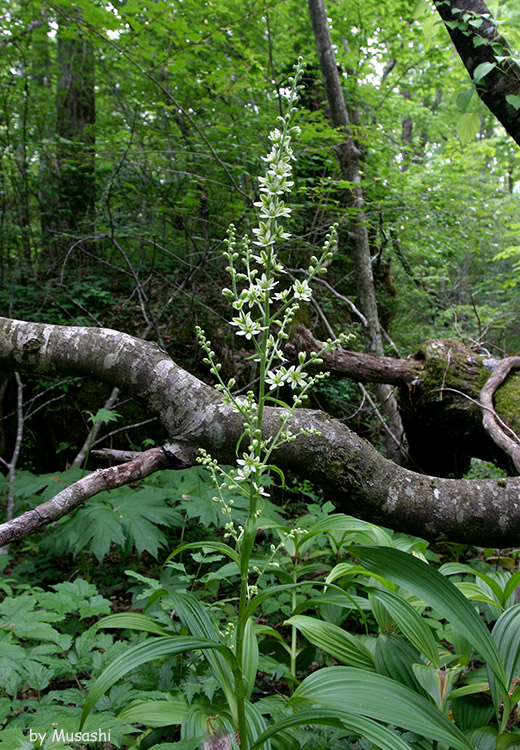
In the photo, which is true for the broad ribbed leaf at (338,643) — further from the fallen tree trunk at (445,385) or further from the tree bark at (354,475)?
the fallen tree trunk at (445,385)

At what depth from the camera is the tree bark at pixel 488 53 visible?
1900mm

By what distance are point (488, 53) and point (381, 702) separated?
8.48 feet

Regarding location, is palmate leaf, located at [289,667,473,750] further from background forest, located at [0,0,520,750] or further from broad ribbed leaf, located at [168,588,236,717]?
broad ribbed leaf, located at [168,588,236,717]

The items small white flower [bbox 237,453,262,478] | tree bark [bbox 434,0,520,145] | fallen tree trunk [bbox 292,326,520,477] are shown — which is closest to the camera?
small white flower [bbox 237,453,262,478]

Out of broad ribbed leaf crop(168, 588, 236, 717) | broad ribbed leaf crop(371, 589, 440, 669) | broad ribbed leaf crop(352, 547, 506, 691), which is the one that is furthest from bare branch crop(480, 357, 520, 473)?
broad ribbed leaf crop(168, 588, 236, 717)

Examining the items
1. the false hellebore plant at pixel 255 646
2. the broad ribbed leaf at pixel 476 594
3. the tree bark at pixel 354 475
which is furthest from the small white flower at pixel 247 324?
the broad ribbed leaf at pixel 476 594

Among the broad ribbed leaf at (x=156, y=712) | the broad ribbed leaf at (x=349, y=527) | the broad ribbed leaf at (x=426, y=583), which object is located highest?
the broad ribbed leaf at (x=426, y=583)

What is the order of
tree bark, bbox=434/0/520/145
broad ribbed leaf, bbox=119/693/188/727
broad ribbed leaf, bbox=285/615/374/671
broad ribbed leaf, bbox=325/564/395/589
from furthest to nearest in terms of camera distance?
tree bark, bbox=434/0/520/145 → broad ribbed leaf, bbox=325/564/395/589 → broad ribbed leaf, bbox=285/615/374/671 → broad ribbed leaf, bbox=119/693/188/727

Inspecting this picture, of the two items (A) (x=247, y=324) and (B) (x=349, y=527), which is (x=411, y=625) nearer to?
(B) (x=349, y=527)

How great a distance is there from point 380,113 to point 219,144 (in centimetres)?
245

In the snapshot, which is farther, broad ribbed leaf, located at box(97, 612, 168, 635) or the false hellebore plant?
broad ribbed leaf, located at box(97, 612, 168, 635)

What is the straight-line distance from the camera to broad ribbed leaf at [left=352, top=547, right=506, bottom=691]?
3.81ft

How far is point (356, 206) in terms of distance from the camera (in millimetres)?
4254

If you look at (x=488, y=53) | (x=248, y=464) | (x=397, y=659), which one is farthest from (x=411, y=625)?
(x=488, y=53)
